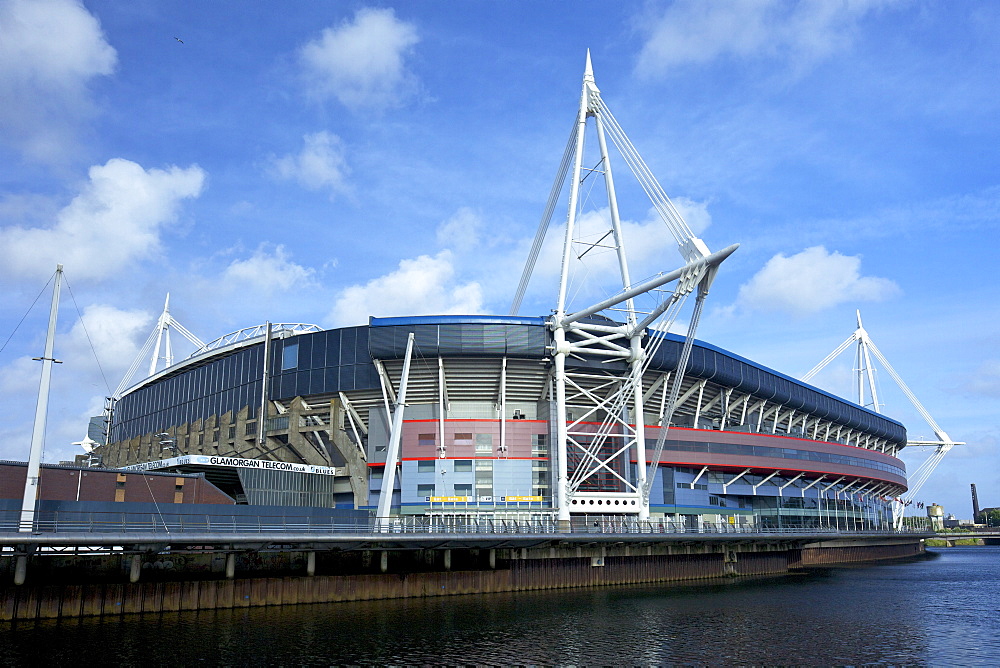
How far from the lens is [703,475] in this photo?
294 feet

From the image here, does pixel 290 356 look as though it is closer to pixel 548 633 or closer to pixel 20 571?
pixel 20 571

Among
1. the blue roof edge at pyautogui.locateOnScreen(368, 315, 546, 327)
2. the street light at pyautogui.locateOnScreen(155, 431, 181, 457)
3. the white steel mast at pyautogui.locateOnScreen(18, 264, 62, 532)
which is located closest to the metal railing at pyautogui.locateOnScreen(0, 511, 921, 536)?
the white steel mast at pyautogui.locateOnScreen(18, 264, 62, 532)

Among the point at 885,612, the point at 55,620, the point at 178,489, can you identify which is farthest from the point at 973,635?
the point at 178,489

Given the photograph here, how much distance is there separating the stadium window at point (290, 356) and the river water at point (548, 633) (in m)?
36.9

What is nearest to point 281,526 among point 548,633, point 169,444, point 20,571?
point 20,571

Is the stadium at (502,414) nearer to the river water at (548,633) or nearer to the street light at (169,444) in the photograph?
the street light at (169,444)

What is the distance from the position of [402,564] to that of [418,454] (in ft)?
77.7

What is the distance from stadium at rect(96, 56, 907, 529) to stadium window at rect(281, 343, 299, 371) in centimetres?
23

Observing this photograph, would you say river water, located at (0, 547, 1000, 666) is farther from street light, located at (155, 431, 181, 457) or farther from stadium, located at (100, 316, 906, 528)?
street light, located at (155, 431, 181, 457)

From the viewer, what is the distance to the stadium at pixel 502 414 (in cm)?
7338

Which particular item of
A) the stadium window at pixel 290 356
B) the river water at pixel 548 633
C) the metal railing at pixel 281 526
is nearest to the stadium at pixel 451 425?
the stadium window at pixel 290 356

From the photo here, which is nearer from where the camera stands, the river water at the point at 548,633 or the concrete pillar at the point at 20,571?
the river water at the point at 548,633

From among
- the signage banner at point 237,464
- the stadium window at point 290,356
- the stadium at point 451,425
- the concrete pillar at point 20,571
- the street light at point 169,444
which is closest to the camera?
the concrete pillar at point 20,571

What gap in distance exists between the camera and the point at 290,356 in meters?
83.3
